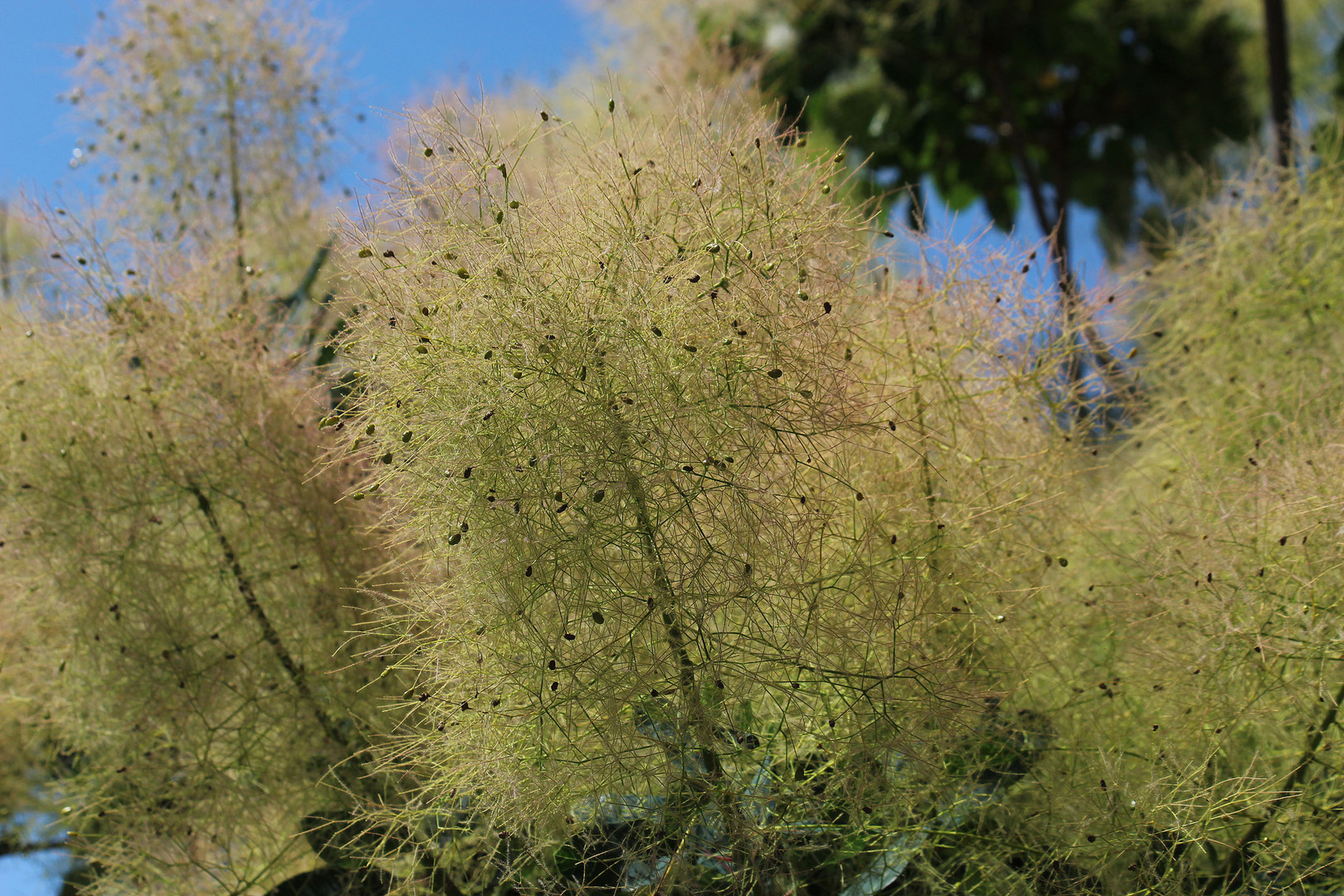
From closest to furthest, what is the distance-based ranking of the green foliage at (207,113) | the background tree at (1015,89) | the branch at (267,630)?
the branch at (267,630)
the green foliage at (207,113)
the background tree at (1015,89)

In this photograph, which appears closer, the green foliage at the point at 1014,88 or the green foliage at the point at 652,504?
the green foliage at the point at 652,504

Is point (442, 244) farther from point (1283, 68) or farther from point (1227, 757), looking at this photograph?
point (1283, 68)

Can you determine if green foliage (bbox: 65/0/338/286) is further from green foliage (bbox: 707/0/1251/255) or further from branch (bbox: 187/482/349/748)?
green foliage (bbox: 707/0/1251/255)

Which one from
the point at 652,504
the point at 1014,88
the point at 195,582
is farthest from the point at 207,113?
the point at 1014,88

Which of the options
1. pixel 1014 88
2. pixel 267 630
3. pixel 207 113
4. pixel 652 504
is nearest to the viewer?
pixel 652 504

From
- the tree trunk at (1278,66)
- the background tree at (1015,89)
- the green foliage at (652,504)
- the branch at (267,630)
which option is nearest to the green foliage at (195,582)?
the branch at (267,630)

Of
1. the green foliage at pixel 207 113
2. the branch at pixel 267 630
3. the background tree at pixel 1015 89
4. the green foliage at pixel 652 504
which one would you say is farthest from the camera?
the background tree at pixel 1015 89

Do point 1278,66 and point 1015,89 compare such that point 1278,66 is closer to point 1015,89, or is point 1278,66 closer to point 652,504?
point 1015,89

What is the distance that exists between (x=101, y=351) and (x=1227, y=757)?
160 cm

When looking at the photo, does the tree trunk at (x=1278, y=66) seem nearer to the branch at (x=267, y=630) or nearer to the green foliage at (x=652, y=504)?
the green foliage at (x=652, y=504)

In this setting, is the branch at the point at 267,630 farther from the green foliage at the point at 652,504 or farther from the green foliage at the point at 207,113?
the green foliage at the point at 207,113

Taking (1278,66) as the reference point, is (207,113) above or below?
above

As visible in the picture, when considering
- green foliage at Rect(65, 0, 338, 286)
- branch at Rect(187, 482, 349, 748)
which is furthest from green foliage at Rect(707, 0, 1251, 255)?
branch at Rect(187, 482, 349, 748)

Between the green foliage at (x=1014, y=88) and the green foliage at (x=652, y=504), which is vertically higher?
the green foliage at (x=1014, y=88)
